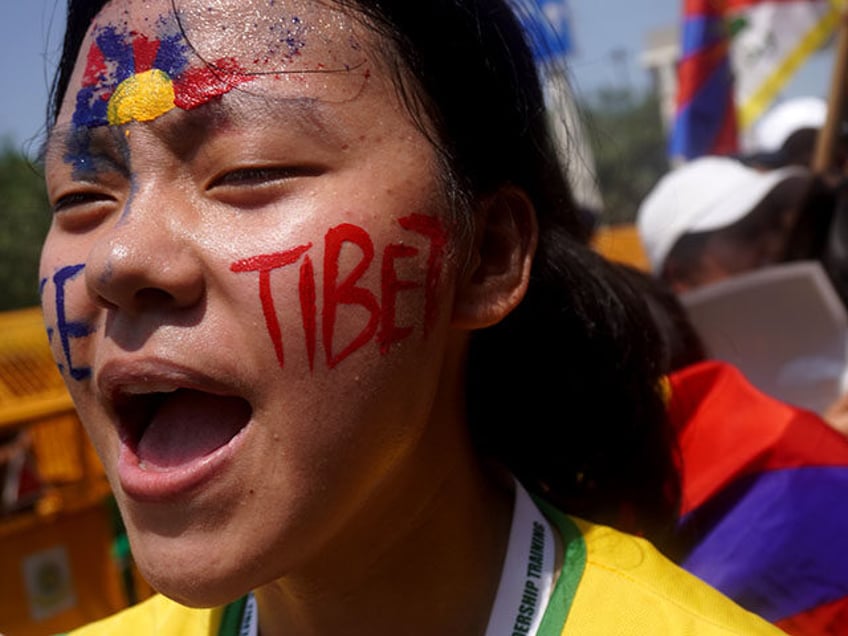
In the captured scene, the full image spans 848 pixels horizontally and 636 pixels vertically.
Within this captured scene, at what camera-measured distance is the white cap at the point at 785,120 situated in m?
5.36

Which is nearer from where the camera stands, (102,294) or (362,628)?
(102,294)

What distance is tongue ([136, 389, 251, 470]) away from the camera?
1046mm

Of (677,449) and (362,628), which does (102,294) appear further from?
(677,449)

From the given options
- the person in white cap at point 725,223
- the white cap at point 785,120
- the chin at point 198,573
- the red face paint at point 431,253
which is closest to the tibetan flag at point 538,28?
the red face paint at point 431,253

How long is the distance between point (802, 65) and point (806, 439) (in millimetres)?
5000

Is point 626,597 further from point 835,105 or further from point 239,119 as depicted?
point 835,105

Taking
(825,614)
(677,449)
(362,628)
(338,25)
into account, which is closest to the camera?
(338,25)

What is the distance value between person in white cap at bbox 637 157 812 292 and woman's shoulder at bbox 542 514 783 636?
204cm

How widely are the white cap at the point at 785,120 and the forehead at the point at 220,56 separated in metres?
4.68

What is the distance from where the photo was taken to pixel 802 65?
19.8 feet

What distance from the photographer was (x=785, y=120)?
5590mm

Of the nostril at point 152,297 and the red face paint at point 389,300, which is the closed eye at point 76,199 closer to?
the nostril at point 152,297

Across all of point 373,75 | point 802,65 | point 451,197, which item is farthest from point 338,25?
point 802,65

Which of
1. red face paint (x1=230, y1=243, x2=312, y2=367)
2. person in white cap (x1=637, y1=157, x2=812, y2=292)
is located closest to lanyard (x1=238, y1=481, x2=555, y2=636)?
red face paint (x1=230, y1=243, x2=312, y2=367)
